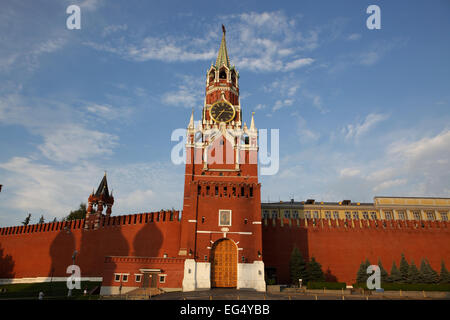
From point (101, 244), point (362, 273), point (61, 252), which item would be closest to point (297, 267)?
point (362, 273)

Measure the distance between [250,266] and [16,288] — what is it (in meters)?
29.0

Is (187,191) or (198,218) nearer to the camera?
(198,218)

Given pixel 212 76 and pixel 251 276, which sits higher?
pixel 212 76

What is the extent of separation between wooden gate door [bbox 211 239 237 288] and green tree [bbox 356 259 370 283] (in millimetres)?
15202

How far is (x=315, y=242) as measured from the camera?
40.5 meters

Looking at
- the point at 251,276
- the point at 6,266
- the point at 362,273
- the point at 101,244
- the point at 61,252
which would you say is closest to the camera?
the point at 251,276

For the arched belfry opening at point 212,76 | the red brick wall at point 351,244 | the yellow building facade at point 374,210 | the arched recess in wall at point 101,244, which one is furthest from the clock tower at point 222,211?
the yellow building facade at point 374,210

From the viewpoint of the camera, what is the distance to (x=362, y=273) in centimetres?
3653

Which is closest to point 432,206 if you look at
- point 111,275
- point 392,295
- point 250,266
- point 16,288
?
point 392,295

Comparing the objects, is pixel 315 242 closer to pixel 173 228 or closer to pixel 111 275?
pixel 173 228

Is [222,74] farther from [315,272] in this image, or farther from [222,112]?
[315,272]

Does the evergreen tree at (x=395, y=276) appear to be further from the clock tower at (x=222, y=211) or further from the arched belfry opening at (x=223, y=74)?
the arched belfry opening at (x=223, y=74)

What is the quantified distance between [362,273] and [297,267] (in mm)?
7713
